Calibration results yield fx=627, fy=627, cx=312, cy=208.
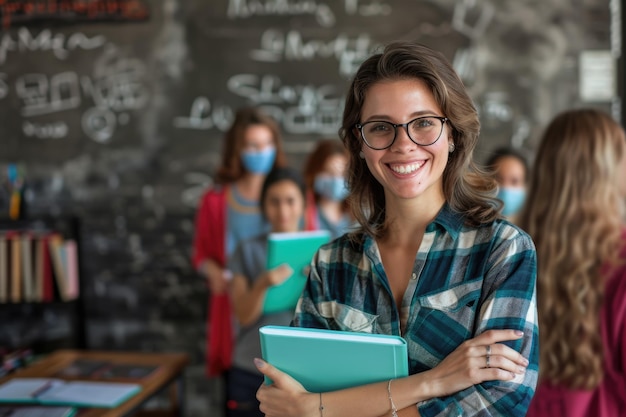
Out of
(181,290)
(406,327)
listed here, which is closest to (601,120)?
(406,327)

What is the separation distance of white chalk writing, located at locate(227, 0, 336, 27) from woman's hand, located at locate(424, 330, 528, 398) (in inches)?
108

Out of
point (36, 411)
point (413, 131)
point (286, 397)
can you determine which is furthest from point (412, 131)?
point (36, 411)

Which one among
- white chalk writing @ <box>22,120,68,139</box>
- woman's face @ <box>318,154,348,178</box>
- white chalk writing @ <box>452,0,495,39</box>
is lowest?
woman's face @ <box>318,154,348,178</box>

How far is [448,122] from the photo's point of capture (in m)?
1.20

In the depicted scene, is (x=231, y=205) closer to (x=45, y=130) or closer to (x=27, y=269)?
(x=27, y=269)

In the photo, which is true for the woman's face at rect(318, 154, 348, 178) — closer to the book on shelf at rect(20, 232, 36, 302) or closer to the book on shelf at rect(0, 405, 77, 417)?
the book on shelf at rect(0, 405, 77, 417)

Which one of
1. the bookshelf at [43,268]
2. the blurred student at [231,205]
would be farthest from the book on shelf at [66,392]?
the bookshelf at [43,268]

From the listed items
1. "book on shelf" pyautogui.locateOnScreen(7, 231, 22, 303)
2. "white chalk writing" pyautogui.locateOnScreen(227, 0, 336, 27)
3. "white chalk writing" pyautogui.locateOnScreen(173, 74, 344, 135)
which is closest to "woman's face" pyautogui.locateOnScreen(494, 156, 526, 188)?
"white chalk writing" pyautogui.locateOnScreen(173, 74, 344, 135)

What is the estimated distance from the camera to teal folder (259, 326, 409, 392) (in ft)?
3.51

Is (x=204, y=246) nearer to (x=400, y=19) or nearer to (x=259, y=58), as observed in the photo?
(x=259, y=58)

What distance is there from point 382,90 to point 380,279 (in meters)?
0.36

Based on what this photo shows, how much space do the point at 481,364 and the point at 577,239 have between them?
680 mm

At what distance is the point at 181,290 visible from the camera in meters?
3.67

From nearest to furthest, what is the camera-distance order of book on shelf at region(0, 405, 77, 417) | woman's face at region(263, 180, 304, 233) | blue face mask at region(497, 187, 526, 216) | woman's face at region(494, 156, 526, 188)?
book on shelf at region(0, 405, 77, 417) < woman's face at region(263, 180, 304, 233) < blue face mask at region(497, 187, 526, 216) < woman's face at region(494, 156, 526, 188)
